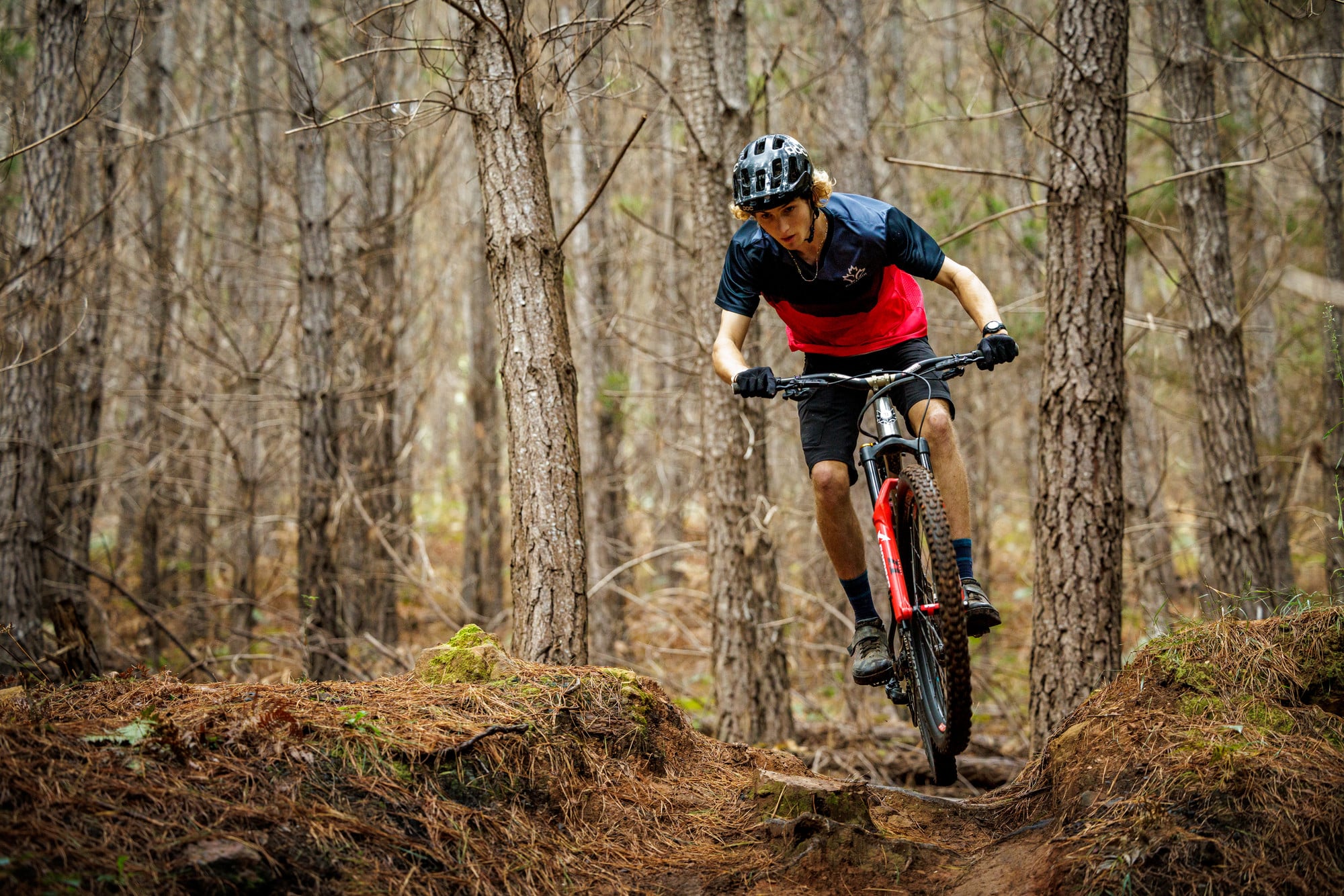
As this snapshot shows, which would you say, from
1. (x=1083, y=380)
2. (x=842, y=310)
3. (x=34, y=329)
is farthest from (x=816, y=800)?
(x=34, y=329)

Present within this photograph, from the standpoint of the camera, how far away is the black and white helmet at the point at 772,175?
422 cm

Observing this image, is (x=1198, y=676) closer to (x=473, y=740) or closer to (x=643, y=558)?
(x=473, y=740)

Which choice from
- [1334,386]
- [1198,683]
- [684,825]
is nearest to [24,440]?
[684,825]

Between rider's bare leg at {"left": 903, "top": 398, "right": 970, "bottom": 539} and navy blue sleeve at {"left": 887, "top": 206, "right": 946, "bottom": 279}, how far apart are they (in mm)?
671

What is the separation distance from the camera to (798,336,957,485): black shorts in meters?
4.54

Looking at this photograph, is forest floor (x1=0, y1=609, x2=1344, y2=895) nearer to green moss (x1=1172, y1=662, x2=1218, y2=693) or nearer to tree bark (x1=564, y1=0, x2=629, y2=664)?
green moss (x1=1172, y1=662, x2=1218, y2=693)

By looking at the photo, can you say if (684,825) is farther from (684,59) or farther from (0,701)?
(684,59)

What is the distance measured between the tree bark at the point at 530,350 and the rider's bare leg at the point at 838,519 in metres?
→ 1.28

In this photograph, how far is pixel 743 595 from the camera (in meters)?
7.58

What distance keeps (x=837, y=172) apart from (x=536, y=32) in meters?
4.50

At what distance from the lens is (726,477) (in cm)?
759

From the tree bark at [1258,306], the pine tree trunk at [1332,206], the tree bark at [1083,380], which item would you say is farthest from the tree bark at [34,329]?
the pine tree trunk at [1332,206]

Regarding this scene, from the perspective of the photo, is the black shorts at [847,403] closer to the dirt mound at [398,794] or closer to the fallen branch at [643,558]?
the dirt mound at [398,794]

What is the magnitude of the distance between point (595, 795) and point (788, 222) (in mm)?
2605
